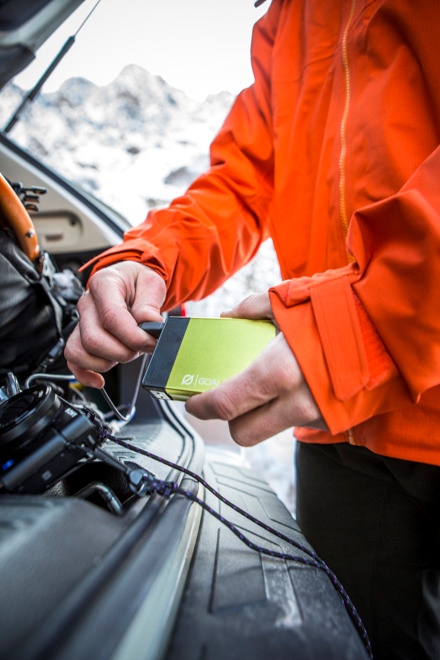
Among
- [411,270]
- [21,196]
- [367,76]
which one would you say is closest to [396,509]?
[411,270]

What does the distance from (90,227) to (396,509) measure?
1363mm

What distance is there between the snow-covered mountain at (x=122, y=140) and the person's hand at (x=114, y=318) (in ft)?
12.8

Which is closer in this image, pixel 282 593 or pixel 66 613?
pixel 66 613

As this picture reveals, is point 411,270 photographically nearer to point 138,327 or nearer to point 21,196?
point 138,327

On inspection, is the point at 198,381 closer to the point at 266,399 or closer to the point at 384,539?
the point at 266,399

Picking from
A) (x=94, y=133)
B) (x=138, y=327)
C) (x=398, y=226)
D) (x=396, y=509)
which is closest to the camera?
(x=398, y=226)

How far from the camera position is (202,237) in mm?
800

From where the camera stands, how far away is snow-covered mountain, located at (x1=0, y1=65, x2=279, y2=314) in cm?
471

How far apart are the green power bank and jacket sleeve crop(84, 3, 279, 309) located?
26 centimetres

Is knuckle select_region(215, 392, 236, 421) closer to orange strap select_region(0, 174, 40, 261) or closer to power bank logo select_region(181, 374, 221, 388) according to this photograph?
power bank logo select_region(181, 374, 221, 388)

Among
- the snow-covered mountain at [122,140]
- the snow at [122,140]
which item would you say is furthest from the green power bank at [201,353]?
the snow-covered mountain at [122,140]

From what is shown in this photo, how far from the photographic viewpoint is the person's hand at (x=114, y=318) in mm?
532

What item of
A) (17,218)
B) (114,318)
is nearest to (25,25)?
(17,218)

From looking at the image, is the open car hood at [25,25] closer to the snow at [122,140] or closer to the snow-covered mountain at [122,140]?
the snow at [122,140]
